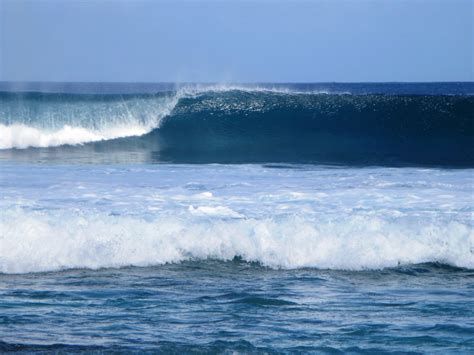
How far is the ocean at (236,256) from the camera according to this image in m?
4.83

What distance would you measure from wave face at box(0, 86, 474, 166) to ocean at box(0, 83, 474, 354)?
2.77 metres

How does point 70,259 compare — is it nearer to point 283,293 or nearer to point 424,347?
point 283,293

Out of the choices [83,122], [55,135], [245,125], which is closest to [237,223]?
[245,125]

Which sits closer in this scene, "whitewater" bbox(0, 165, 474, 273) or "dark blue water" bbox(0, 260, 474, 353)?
"dark blue water" bbox(0, 260, 474, 353)

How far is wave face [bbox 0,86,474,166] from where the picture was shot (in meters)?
17.5

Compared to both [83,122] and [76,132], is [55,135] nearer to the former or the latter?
[76,132]

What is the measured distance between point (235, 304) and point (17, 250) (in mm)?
2454

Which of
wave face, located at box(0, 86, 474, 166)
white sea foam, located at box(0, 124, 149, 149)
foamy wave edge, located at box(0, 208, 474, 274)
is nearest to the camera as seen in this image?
foamy wave edge, located at box(0, 208, 474, 274)

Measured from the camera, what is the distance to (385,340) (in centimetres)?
471

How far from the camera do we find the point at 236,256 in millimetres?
7133

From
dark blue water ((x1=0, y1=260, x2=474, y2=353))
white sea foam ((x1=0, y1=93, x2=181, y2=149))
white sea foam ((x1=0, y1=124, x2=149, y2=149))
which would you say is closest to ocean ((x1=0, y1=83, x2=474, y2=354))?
dark blue water ((x1=0, y1=260, x2=474, y2=353))

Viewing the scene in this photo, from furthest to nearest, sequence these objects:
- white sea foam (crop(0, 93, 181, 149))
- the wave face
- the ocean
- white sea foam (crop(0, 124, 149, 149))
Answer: white sea foam (crop(0, 93, 181, 149))
white sea foam (crop(0, 124, 149, 149))
the wave face
the ocean

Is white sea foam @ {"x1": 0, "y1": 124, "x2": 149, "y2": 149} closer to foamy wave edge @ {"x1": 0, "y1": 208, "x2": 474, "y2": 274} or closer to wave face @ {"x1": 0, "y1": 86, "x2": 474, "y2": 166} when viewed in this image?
wave face @ {"x1": 0, "y1": 86, "x2": 474, "y2": 166}

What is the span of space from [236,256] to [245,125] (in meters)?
13.0
